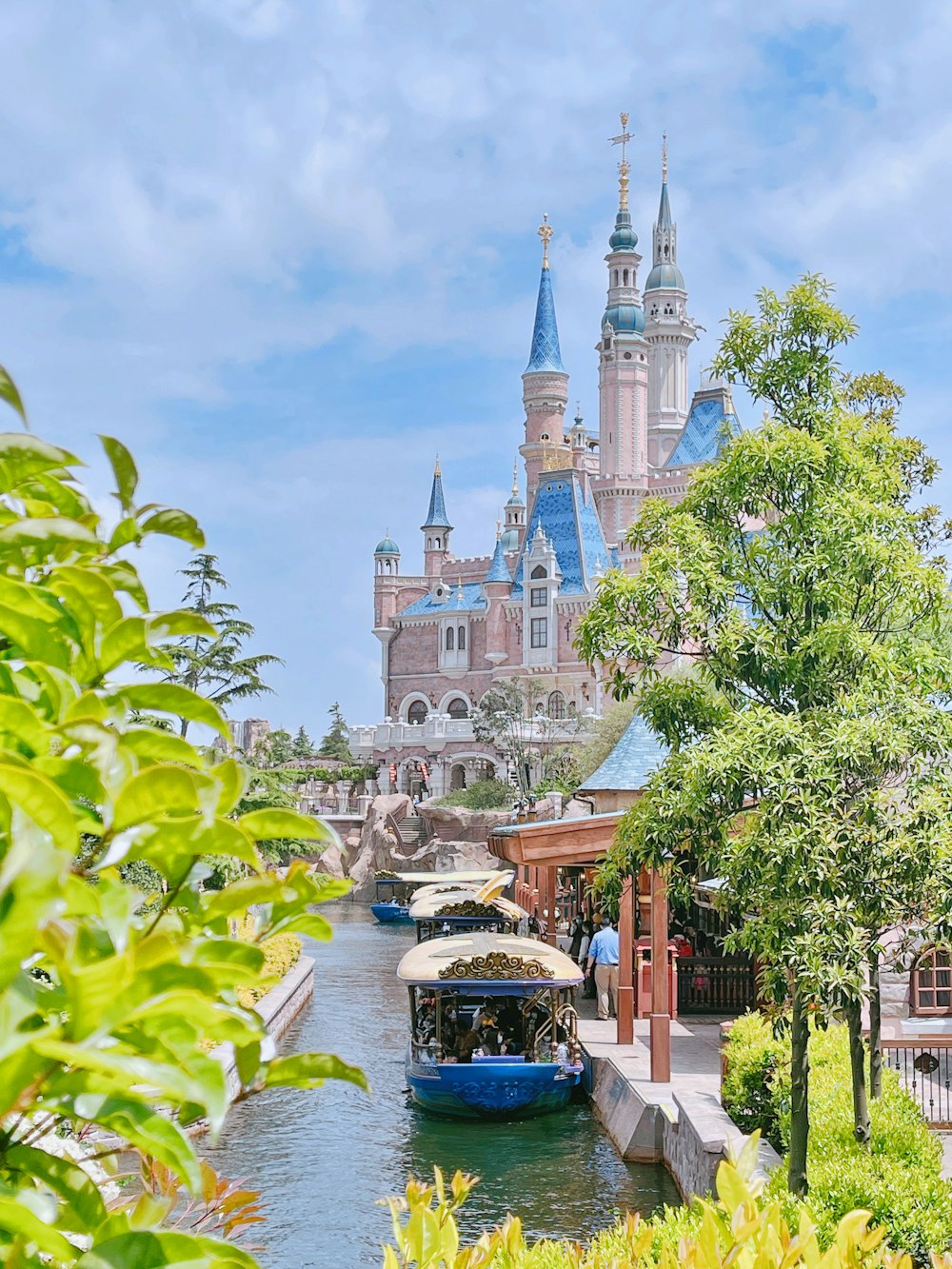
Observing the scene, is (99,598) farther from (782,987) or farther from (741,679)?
(741,679)

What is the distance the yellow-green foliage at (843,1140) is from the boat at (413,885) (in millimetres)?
11446

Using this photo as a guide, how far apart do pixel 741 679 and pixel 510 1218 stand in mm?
5524

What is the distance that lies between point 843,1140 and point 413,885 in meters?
42.3

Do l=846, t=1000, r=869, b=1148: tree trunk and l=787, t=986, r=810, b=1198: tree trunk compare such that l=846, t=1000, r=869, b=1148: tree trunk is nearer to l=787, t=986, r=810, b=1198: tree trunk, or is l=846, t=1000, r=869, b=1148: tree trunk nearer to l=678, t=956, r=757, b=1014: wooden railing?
l=787, t=986, r=810, b=1198: tree trunk

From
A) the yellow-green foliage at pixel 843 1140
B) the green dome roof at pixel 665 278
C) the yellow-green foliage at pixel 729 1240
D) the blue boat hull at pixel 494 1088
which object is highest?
the green dome roof at pixel 665 278

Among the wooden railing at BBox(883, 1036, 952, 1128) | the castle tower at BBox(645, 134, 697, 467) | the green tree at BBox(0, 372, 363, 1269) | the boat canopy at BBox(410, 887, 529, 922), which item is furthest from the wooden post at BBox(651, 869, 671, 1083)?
the castle tower at BBox(645, 134, 697, 467)

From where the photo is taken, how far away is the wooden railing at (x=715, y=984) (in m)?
18.5

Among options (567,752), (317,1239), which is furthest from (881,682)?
(567,752)

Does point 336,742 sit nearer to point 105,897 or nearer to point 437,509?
point 437,509

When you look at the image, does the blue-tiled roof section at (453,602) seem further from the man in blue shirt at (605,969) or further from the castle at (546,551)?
the man in blue shirt at (605,969)

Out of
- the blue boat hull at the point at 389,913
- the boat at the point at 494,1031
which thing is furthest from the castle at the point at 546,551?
the boat at the point at 494,1031

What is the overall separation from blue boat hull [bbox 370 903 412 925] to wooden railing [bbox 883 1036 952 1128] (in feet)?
95.8

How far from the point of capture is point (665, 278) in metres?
83.1

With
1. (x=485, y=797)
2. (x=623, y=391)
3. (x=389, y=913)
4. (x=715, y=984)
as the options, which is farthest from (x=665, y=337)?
(x=715, y=984)
